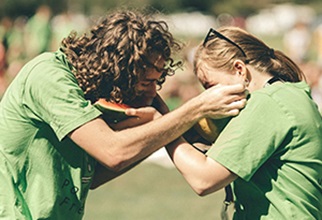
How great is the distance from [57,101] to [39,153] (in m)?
0.30

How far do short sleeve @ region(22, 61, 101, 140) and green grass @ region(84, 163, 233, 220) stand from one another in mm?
5236

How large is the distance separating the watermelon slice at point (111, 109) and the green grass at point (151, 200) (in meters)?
5.10

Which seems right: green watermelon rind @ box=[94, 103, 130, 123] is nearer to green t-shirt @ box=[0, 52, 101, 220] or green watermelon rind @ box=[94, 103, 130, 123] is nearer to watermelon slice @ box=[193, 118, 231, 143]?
green t-shirt @ box=[0, 52, 101, 220]

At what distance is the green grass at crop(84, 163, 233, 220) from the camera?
9.66 metres

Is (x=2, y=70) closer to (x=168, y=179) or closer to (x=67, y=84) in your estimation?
(x=168, y=179)

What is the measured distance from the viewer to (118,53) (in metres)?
4.45

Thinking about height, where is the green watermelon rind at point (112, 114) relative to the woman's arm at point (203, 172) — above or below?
above

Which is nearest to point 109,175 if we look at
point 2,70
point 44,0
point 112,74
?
point 112,74

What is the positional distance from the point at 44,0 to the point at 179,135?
49452 mm

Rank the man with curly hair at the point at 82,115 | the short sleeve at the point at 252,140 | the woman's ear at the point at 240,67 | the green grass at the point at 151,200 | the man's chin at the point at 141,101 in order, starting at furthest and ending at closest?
the green grass at the point at 151,200 < the man's chin at the point at 141,101 < the woman's ear at the point at 240,67 < the man with curly hair at the point at 82,115 < the short sleeve at the point at 252,140

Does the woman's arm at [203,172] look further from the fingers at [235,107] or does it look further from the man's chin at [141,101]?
the man's chin at [141,101]

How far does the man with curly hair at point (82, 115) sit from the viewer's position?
430 cm

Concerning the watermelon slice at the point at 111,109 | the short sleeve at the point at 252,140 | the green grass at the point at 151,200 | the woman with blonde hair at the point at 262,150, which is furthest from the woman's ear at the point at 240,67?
the green grass at the point at 151,200

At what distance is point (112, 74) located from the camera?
4461 mm
